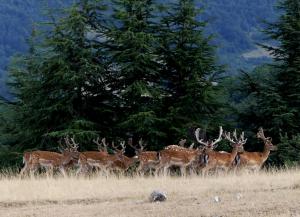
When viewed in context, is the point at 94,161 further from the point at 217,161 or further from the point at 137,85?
the point at 137,85

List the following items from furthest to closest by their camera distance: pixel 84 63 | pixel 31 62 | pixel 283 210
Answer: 1. pixel 31 62
2. pixel 84 63
3. pixel 283 210

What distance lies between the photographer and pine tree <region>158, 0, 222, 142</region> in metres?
26.8

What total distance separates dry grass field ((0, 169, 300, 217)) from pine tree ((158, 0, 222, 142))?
10.1 metres

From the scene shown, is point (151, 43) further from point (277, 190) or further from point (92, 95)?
point (277, 190)

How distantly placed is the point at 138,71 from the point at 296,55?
674cm

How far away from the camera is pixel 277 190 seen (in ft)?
44.7

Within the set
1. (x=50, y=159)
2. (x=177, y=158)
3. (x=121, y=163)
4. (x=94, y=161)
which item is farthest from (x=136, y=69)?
(x=177, y=158)

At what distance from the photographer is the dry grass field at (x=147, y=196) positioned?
11234mm

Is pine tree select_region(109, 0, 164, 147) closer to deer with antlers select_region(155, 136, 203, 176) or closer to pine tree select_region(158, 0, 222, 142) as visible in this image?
pine tree select_region(158, 0, 222, 142)

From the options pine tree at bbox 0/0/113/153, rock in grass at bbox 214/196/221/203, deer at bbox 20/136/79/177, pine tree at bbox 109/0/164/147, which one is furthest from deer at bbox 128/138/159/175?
rock in grass at bbox 214/196/221/203

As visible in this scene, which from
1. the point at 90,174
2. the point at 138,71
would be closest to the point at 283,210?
the point at 90,174

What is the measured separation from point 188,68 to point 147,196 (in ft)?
46.2

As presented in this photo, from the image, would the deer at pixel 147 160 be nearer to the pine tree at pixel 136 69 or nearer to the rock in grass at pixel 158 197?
the pine tree at pixel 136 69

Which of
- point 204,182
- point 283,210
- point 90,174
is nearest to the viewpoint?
point 283,210
